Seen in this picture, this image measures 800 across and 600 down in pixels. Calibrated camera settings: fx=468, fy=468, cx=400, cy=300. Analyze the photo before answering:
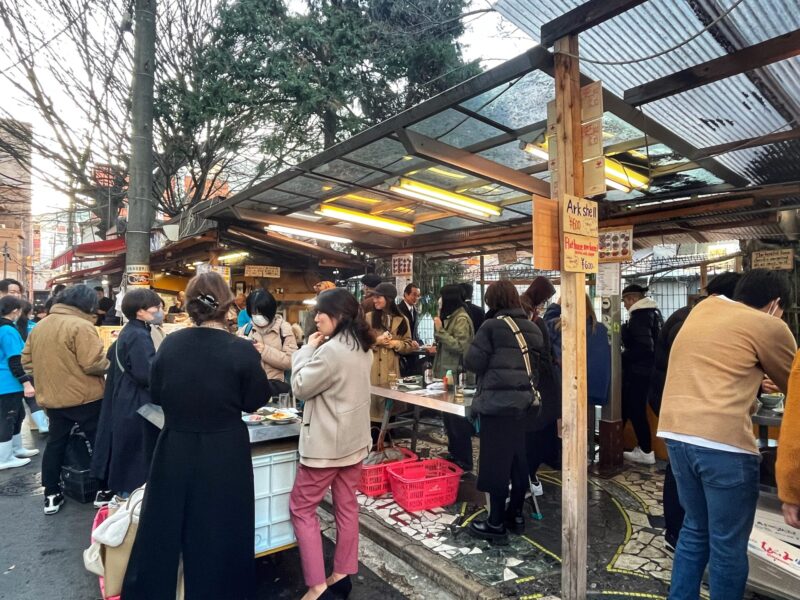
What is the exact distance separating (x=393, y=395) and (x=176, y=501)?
108 inches

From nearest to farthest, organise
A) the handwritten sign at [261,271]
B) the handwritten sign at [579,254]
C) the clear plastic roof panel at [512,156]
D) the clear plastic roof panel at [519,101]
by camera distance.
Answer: the handwritten sign at [579,254] < the clear plastic roof panel at [519,101] < the clear plastic roof panel at [512,156] < the handwritten sign at [261,271]

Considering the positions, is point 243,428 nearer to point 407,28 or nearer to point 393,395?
point 393,395

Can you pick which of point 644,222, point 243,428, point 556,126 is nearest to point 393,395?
point 243,428

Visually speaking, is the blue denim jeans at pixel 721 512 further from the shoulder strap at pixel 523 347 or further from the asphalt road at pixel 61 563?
the asphalt road at pixel 61 563

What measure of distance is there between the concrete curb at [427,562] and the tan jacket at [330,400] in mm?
1133

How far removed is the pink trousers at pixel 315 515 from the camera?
2.95 meters

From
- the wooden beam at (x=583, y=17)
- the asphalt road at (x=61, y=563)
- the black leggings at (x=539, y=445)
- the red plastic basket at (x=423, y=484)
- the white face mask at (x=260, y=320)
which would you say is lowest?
the asphalt road at (x=61, y=563)

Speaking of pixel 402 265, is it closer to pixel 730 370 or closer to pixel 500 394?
pixel 500 394

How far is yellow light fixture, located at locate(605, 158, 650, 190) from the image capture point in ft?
15.9

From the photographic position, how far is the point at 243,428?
107 inches

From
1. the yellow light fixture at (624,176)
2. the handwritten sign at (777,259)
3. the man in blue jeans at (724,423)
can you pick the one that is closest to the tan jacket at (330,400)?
the man in blue jeans at (724,423)

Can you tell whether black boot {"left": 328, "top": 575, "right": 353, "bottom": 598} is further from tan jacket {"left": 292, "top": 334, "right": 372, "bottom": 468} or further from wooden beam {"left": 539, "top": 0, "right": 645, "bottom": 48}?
wooden beam {"left": 539, "top": 0, "right": 645, "bottom": 48}

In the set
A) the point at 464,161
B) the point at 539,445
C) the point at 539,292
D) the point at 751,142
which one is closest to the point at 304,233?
the point at 464,161

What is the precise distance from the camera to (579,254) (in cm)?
294
